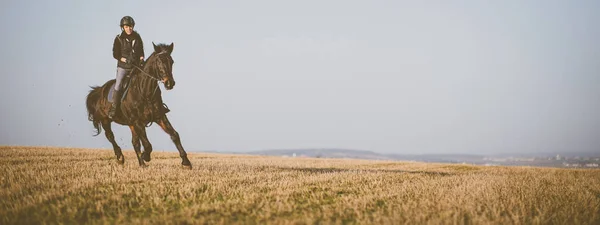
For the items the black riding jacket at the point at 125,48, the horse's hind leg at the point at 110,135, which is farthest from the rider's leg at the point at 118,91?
the horse's hind leg at the point at 110,135

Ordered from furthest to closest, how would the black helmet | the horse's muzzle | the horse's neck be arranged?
the black helmet < the horse's neck < the horse's muzzle

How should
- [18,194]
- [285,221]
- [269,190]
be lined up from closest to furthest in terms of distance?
[285,221] < [18,194] < [269,190]

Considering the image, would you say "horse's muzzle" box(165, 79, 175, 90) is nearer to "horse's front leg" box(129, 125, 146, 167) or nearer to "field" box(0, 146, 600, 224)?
"horse's front leg" box(129, 125, 146, 167)

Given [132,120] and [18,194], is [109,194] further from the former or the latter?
[132,120]

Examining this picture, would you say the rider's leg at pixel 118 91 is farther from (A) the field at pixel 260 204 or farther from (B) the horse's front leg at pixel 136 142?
(A) the field at pixel 260 204

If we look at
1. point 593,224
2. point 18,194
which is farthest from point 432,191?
point 18,194

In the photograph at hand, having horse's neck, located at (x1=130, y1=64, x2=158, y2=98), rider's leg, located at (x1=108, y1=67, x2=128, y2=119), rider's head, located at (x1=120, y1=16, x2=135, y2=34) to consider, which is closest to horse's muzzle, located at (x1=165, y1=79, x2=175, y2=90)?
horse's neck, located at (x1=130, y1=64, x2=158, y2=98)

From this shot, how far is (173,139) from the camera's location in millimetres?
10578

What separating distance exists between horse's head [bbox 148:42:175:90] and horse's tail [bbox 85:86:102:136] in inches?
147

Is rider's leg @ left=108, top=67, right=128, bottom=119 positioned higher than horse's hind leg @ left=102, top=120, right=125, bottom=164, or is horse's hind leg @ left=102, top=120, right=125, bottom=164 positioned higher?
rider's leg @ left=108, top=67, right=128, bottom=119

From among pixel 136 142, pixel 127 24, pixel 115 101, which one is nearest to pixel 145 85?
pixel 115 101

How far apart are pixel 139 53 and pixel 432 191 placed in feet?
26.8

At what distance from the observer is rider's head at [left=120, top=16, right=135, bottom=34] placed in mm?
10383

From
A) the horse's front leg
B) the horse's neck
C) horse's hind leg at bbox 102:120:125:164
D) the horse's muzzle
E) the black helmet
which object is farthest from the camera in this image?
horse's hind leg at bbox 102:120:125:164
